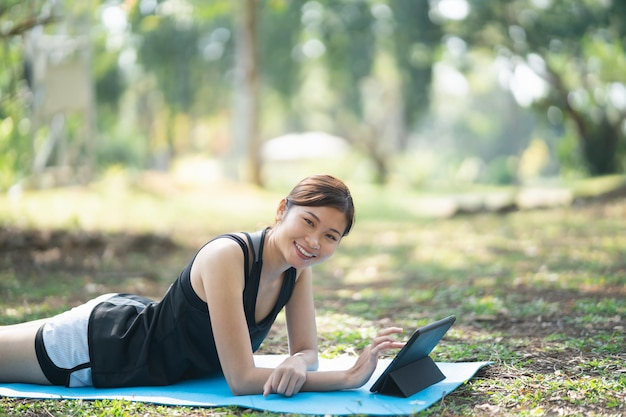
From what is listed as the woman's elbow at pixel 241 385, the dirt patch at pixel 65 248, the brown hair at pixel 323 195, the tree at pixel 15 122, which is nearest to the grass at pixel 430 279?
the dirt patch at pixel 65 248

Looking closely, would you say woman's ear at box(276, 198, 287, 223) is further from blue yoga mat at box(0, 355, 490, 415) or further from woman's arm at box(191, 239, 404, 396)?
blue yoga mat at box(0, 355, 490, 415)

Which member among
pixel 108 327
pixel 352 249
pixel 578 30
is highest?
pixel 578 30

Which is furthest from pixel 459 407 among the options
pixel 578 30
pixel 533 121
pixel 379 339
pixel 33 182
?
pixel 533 121

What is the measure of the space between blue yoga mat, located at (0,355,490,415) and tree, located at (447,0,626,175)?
14425mm

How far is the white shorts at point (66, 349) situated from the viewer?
3.40 meters

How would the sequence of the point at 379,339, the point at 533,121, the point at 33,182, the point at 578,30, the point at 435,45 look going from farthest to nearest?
the point at 533,121, the point at 435,45, the point at 578,30, the point at 33,182, the point at 379,339

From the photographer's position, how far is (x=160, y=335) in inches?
133

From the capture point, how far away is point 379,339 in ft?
10.3

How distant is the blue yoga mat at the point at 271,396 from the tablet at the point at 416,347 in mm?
95

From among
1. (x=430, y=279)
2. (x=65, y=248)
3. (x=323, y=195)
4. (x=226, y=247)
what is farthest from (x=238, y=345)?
(x=65, y=248)

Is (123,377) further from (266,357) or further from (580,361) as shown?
(580,361)

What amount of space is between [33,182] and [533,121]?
43.6 m

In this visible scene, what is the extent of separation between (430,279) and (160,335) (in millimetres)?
4235

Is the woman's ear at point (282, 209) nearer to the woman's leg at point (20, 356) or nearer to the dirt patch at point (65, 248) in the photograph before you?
the woman's leg at point (20, 356)
